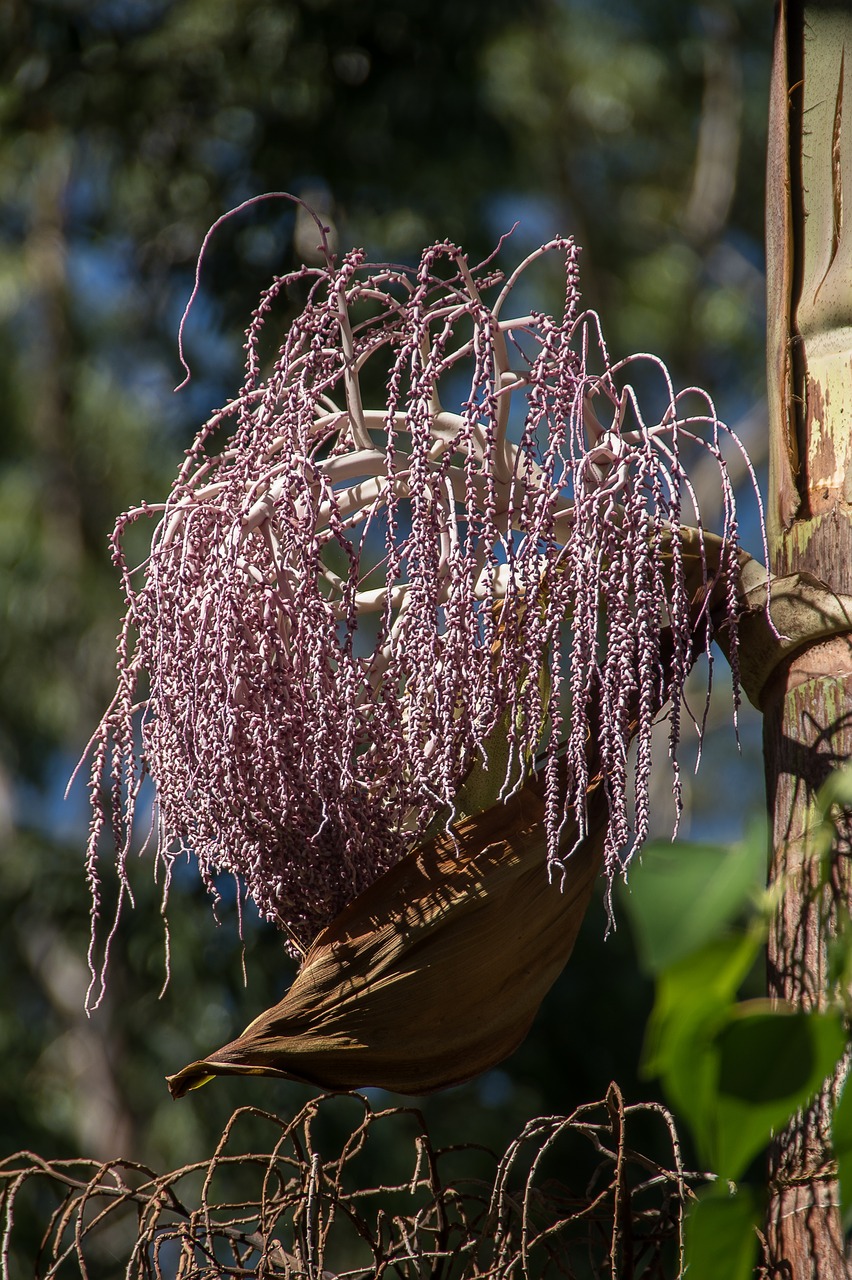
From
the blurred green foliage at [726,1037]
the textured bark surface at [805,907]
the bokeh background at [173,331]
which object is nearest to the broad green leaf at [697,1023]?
the blurred green foliage at [726,1037]

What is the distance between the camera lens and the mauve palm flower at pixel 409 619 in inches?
48.4

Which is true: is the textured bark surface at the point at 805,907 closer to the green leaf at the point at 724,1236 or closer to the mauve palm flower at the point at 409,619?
the mauve palm flower at the point at 409,619

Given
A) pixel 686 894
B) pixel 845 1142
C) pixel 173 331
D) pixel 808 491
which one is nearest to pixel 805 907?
pixel 808 491

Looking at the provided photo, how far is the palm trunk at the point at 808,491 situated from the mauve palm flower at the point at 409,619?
3.2 inches

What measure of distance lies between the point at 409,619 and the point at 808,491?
1.20 feet

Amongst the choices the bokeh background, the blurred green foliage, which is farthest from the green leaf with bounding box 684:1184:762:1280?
the bokeh background

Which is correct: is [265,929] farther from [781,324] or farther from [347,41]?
[781,324]

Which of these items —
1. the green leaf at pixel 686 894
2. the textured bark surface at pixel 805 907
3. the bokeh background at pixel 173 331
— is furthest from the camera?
the bokeh background at pixel 173 331

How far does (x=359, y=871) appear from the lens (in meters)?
1.29

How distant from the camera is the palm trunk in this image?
1168 mm

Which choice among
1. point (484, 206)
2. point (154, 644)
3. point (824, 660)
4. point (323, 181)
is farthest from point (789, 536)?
point (484, 206)

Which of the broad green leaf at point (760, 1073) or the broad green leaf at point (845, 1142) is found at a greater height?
the broad green leaf at point (760, 1073)

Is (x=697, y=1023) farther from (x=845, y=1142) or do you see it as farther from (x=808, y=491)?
(x=808, y=491)

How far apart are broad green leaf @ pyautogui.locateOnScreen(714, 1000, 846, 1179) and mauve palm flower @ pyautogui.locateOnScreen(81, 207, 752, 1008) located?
615mm
